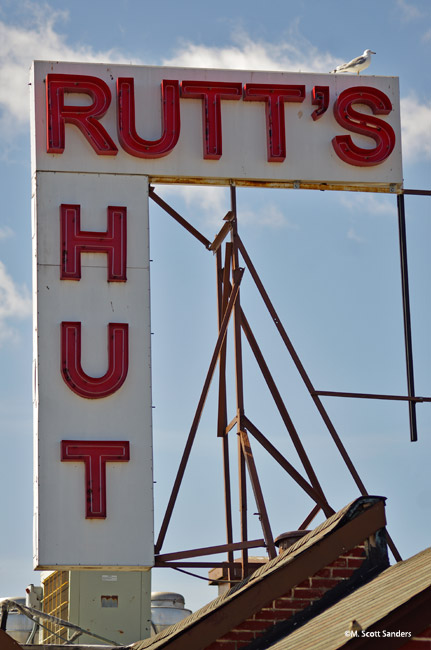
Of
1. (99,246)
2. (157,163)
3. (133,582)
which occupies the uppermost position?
(157,163)

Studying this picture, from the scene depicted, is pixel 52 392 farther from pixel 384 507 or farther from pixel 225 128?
pixel 384 507

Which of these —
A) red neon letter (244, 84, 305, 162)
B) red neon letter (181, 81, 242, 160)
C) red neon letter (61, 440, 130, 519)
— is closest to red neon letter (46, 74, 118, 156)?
red neon letter (181, 81, 242, 160)

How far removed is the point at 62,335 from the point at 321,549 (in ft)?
31.9

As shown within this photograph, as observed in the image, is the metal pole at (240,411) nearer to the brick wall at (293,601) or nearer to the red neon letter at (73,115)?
the red neon letter at (73,115)

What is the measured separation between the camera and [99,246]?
67.9 ft

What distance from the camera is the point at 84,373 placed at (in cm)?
2003

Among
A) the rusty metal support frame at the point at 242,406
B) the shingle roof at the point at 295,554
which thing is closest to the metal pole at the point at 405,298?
the rusty metal support frame at the point at 242,406

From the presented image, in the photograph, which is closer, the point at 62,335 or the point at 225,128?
the point at 62,335

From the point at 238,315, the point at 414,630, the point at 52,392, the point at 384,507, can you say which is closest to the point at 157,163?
the point at 238,315

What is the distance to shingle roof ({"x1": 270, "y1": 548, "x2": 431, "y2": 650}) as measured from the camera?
8.12 meters

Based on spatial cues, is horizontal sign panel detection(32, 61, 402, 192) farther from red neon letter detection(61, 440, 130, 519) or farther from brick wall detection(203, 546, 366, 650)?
brick wall detection(203, 546, 366, 650)

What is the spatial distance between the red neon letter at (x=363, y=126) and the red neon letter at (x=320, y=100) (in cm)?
19

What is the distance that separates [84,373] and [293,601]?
370 inches

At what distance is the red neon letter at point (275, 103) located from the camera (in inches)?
857
